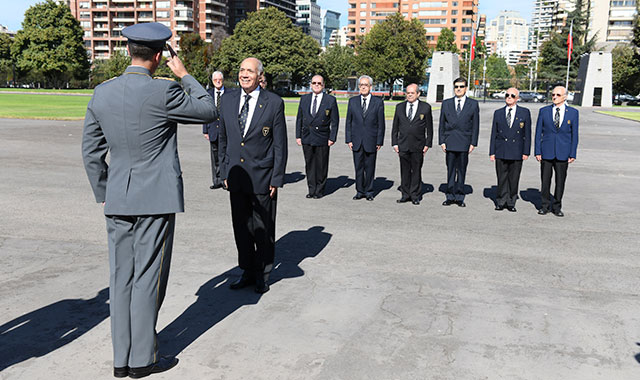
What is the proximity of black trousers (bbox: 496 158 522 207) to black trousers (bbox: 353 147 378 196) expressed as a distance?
6.95 feet

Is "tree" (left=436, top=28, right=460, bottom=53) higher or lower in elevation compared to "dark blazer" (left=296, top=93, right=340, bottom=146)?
higher

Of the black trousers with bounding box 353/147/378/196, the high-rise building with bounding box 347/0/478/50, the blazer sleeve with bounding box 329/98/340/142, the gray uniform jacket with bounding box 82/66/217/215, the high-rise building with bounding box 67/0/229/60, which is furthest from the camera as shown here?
the high-rise building with bounding box 347/0/478/50

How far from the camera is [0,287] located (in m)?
5.14

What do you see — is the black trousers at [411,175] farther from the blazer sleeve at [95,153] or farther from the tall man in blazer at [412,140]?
the blazer sleeve at [95,153]

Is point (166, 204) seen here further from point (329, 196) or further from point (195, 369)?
point (329, 196)

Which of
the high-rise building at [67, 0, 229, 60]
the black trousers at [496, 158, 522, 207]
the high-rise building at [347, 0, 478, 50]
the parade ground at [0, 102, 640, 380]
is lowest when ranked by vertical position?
the parade ground at [0, 102, 640, 380]

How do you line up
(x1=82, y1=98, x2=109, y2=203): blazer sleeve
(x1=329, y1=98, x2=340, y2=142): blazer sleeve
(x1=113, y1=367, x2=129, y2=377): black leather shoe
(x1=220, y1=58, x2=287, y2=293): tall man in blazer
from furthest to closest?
(x1=329, y1=98, x2=340, y2=142): blazer sleeve → (x1=220, y1=58, x2=287, y2=293): tall man in blazer → (x1=113, y1=367, x2=129, y2=377): black leather shoe → (x1=82, y1=98, x2=109, y2=203): blazer sleeve

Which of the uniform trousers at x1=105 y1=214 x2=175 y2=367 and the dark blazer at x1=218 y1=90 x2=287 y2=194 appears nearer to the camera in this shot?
the uniform trousers at x1=105 y1=214 x2=175 y2=367

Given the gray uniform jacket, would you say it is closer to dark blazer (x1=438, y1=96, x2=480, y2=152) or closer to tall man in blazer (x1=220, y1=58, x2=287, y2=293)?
tall man in blazer (x1=220, y1=58, x2=287, y2=293)

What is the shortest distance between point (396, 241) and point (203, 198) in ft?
12.7

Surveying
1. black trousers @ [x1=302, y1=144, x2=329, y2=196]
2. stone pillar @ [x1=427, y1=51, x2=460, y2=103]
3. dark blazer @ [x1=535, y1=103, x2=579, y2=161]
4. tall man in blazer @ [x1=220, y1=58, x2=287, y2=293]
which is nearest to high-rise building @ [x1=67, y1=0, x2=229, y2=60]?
stone pillar @ [x1=427, y1=51, x2=460, y2=103]

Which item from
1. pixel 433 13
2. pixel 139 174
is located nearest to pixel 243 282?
pixel 139 174

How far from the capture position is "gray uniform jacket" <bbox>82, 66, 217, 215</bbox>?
335cm

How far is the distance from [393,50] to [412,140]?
6658 cm
